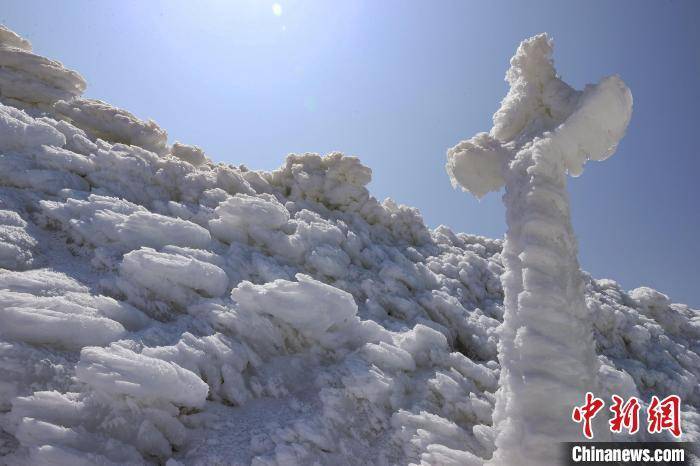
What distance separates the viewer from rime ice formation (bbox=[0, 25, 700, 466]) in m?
6.12

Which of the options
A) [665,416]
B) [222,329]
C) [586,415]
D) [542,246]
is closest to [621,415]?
[586,415]

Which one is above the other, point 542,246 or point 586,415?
point 542,246

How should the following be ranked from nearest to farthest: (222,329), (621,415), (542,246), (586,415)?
(586,415)
(542,246)
(621,415)
(222,329)

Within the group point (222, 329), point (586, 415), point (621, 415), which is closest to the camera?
point (586, 415)

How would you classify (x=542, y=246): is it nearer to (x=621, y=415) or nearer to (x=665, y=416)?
(x=621, y=415)

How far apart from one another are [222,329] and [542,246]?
21.9 feet

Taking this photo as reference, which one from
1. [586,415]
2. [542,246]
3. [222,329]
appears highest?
[542,246]

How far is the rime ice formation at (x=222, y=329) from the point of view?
612 cm

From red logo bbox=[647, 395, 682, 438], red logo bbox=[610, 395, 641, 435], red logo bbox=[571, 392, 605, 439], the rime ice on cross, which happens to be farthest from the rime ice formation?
red logo bbox=[647, 395, 682, 438]

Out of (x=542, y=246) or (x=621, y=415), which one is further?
(x=621, y=415)

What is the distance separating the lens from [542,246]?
6.52 metres

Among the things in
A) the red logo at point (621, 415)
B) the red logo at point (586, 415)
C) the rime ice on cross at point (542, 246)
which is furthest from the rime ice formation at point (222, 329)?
the red logo at point (621, 415)

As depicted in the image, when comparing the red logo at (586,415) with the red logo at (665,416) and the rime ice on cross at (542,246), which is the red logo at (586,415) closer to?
the rime ice on cross at (542,246)

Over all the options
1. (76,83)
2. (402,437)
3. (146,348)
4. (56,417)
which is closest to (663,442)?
(402,437)
